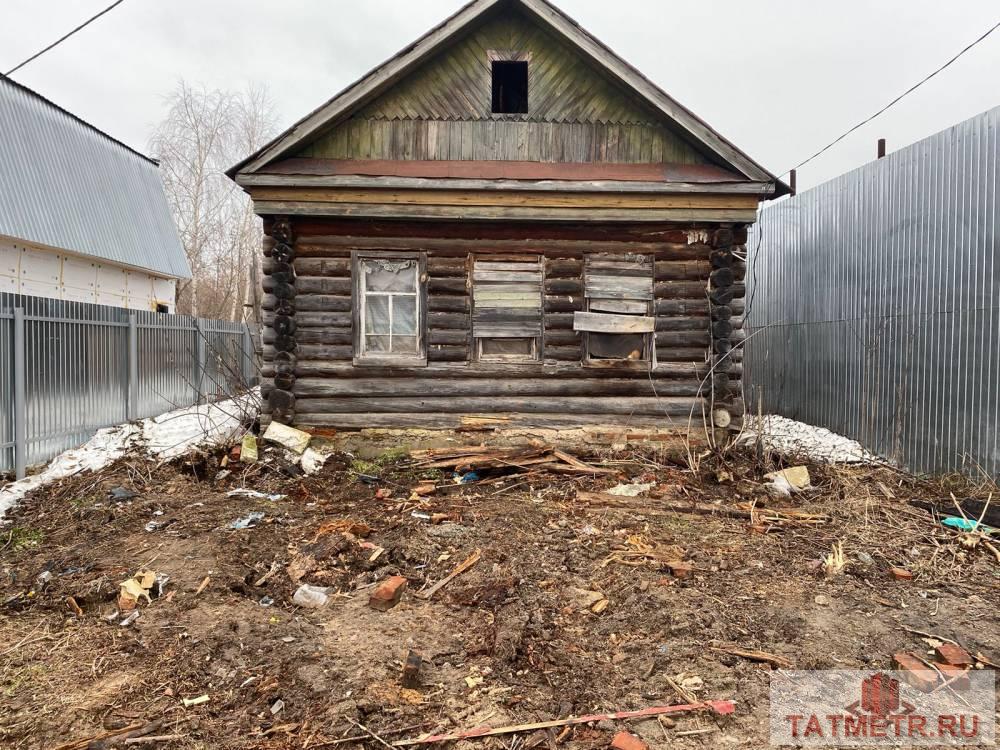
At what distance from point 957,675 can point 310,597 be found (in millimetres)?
4525

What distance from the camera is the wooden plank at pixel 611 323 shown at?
8.83 m

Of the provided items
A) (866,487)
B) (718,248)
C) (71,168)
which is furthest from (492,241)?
(71,168)

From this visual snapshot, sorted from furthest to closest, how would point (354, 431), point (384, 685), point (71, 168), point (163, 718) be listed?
point (71, 168)
point (354, 431)
point (384, 685)
point (163, 718)

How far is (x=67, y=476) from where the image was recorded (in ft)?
25.6

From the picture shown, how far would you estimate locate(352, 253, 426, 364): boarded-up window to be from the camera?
29.0 ft

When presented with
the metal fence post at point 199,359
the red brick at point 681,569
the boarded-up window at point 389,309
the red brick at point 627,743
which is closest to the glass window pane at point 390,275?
the boarded-up window at point 389,309

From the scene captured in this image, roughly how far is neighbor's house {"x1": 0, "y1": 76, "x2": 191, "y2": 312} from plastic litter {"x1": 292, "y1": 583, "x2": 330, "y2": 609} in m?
14.8

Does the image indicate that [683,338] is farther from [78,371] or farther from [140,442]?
[78,371]

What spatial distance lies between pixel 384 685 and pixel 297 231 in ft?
22.8

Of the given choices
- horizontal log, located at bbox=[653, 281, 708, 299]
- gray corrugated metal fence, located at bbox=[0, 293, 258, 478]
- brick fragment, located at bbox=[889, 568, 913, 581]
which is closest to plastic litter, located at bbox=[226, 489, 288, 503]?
gray corrugated metal fence, located at bbox=[0, 293, 258, 478]

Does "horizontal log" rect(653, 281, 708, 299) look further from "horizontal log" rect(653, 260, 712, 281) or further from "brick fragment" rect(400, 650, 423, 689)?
"brick fragment" rect(400, 650, 423, 689)

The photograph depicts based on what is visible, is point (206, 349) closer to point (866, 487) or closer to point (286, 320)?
point (286, 320)

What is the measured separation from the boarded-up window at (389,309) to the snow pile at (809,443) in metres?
5.27

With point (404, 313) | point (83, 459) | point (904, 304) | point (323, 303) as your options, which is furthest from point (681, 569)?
point (83, 459)
